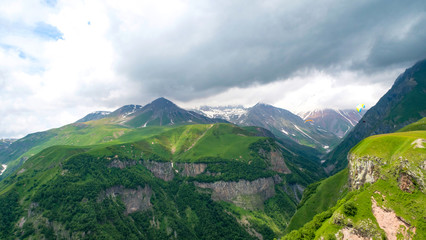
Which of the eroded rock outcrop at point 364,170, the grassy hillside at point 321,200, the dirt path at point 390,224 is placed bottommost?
the grassy hillside at point 321,200

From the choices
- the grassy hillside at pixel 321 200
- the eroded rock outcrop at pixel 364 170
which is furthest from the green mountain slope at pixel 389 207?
the grassy hillside at pixel 321 200

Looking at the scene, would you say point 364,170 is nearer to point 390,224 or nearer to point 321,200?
point 390,224

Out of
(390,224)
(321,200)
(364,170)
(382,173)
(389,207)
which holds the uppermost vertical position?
(382,173)

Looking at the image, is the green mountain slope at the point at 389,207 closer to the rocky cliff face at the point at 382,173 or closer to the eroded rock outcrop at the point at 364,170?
the rocky cliff face at the point at 382,173

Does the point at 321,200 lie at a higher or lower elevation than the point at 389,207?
lower

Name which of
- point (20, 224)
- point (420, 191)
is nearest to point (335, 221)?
point (420, 191)

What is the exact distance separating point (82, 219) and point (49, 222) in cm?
2654

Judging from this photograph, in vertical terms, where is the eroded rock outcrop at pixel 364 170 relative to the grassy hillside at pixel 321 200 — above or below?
above

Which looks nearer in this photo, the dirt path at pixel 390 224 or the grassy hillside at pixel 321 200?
the dirt path at pixel 390 224

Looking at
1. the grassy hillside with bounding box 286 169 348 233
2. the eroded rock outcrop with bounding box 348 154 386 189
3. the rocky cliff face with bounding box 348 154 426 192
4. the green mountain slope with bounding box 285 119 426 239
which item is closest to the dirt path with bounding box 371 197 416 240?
the green mountain slope with bounding box 285 119 426 239

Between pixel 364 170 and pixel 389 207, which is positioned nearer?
pixel 389 207

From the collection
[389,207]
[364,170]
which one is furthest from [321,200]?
[389,207]

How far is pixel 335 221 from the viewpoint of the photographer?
3469 inches

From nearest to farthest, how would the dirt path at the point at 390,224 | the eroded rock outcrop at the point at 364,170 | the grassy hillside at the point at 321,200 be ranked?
the dirt path at the point at 390,224
the eroded rock outcrop at the point at 364,170
the grassy hillside at the point at 321,200
